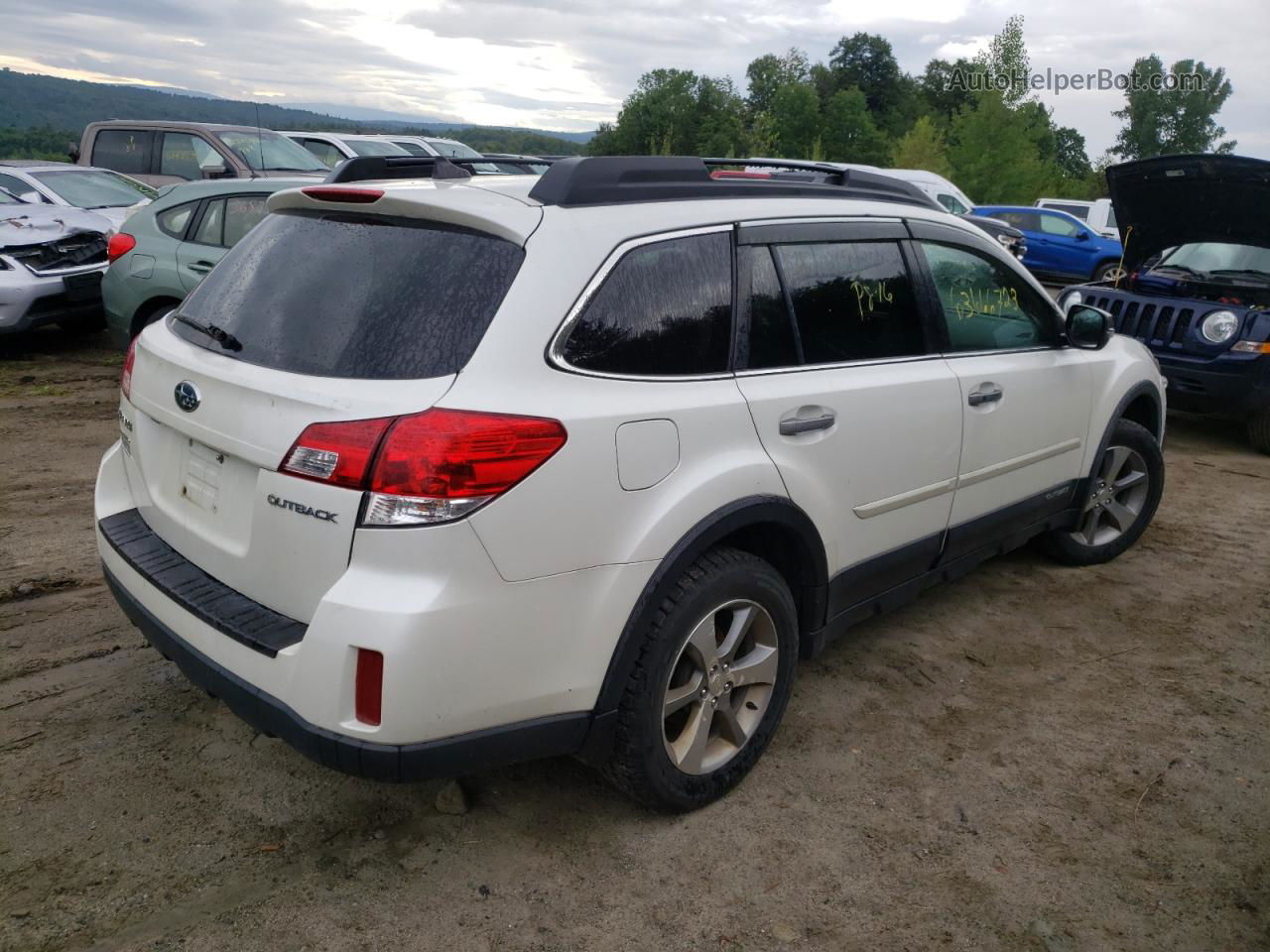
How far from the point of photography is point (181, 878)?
2574 millimetres

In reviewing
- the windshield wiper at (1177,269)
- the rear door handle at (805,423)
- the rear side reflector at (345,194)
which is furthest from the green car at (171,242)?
the windshield wiper at (1177,269)

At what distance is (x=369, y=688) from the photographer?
2229 mm

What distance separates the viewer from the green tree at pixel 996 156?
38.7 m

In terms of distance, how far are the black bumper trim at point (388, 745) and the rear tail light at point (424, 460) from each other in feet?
1.68

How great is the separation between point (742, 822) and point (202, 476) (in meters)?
1.76

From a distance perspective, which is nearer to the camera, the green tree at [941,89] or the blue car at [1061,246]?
the blue car at [1061,246]

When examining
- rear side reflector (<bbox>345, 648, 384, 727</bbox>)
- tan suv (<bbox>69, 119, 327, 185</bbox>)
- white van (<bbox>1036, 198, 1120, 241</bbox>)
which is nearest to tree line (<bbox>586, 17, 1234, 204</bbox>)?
white van (<bbox>1036, 198, 1120, 241</bbox>)

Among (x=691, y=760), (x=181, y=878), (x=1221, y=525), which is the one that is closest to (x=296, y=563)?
(x=181, y=878)

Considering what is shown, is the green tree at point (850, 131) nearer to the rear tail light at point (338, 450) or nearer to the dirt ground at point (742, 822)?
the dirt ground at point (742, 822)

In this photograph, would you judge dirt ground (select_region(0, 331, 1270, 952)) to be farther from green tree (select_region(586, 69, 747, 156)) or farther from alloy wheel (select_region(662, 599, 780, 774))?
green tree (select_region(586, 69, 747, 156))

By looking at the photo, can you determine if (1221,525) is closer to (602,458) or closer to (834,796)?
(834,796)

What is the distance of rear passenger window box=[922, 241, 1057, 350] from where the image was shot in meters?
3.69

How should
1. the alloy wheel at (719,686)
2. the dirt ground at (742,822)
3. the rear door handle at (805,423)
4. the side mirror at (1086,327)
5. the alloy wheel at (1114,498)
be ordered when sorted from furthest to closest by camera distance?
the alloy wheel at (1114,498) → the side mirror at (1086,327) → the rear door handle at (805,423) → the alloy wheel at (719,686) → the dirt ground at (742,822)

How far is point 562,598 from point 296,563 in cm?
62
